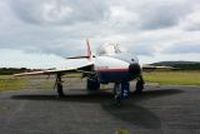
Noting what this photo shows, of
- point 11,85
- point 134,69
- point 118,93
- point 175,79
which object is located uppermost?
point 134,69

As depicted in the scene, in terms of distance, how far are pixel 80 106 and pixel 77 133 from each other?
860 cm

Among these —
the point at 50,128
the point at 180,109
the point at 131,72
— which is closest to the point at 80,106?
the point at 131,72

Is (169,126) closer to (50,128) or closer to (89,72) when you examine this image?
(50,128)

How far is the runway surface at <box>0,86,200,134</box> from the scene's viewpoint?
621 inches

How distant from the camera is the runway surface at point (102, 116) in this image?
51.7ft

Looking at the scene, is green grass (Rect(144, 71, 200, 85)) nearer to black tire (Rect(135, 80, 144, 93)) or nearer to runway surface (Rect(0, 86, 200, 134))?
black tire (Rect(135, 80, 144, 93))

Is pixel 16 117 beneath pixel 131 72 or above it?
beneath

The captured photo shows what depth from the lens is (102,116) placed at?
1934cm

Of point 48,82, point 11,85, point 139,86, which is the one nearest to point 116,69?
point 139,86

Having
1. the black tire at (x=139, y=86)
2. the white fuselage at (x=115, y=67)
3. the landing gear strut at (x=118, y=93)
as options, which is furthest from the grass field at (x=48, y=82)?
the landing gear strut at (x=118, y=93)

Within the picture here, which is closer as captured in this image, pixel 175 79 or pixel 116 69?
pixel 116 69

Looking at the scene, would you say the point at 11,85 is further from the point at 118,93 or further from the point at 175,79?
the point at 118,93

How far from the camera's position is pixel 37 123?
1750 cm

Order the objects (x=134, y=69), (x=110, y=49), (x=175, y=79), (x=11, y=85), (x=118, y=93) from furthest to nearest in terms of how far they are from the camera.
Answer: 1. (x=175, y=79)
2. (x=11, y=85)
3. (x=110, y=49)
4. (x=118, y=93)
5. (x=134, y=69)
